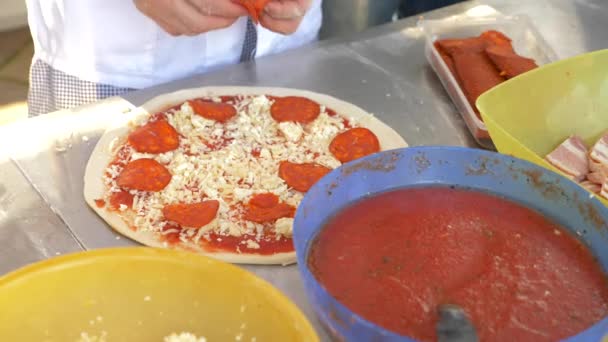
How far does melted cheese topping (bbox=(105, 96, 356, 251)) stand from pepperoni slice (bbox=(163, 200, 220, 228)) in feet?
0.04

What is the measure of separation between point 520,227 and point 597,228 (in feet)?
0.33

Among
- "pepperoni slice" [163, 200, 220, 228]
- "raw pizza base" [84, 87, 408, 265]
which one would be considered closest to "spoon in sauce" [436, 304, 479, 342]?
"raw pizza base" [84, 87, 408, 265]

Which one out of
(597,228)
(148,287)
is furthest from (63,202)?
(597,228)

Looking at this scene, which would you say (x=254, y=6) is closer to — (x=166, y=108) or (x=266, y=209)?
(x=166, y=108)

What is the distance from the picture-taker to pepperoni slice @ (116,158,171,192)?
52.8 inches

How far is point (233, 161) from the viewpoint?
142 centimetres

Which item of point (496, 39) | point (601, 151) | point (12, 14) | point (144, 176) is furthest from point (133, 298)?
point (12, 14)

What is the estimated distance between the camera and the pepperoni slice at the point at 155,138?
143cm

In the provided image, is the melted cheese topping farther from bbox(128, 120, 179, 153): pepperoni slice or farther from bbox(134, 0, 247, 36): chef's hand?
bbox(134, 0, 247, 36): chef's hand

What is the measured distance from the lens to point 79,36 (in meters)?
1.69

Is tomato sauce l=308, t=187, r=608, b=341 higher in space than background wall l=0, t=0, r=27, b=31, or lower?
higher

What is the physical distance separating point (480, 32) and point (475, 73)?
27 cm

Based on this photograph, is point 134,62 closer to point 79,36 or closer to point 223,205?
point 79,36

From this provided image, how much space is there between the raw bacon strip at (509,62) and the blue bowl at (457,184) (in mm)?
554
